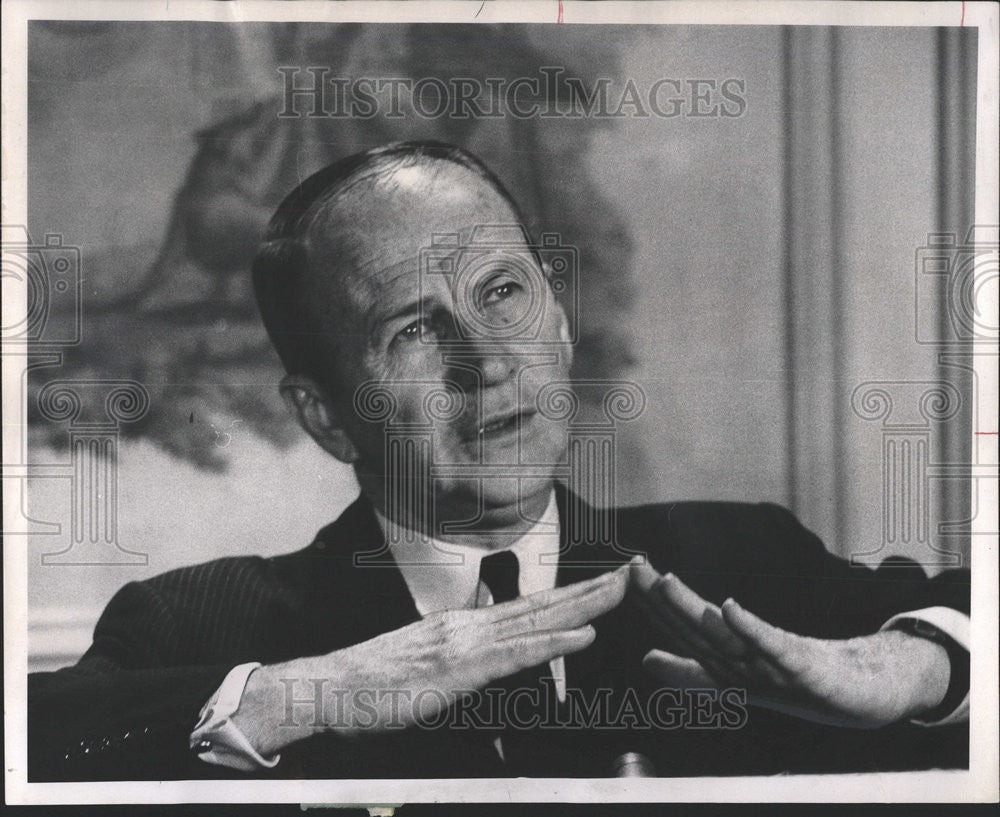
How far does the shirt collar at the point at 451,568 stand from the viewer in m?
3.17

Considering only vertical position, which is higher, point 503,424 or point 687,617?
point 503,424

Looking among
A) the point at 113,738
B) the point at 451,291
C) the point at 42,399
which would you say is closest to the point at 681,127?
the point at 451,291

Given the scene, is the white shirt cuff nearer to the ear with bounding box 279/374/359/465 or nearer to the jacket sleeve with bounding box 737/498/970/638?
the jacket sleeve with bounding box 737/498/970/638

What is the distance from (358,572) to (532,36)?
5.84ft

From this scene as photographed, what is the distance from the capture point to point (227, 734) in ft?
10.3

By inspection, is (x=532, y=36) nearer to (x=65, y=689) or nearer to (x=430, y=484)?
(x=430, y=484)

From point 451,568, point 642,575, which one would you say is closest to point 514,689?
point 451,568

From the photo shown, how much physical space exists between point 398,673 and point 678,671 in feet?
2.88

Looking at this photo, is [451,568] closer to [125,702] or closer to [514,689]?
[514,689]

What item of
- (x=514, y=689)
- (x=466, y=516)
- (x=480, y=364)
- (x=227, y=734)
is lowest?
(x=227, y=734)

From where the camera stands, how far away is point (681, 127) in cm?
321

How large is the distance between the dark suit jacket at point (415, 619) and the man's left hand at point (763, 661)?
41mm

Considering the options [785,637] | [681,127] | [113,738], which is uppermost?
[681,127]

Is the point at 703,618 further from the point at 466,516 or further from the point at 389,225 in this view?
the point at 389,225
